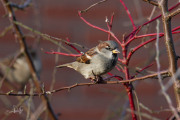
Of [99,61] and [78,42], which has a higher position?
[78,42]

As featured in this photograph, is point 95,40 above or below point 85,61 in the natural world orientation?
above

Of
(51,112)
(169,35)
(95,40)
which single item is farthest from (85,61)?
(95,40)

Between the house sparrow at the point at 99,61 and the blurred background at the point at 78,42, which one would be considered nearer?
the house sparrow at the point at 99,61

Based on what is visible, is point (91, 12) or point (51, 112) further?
point (91, 12)

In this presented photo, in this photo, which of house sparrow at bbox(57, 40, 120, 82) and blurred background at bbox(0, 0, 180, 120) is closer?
house sparrow at bbox(57, 40, 120, 82)

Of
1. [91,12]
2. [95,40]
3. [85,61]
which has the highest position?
[91,12]

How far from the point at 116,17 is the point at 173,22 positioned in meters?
0.37

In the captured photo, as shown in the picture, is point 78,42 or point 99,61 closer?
point 99,61

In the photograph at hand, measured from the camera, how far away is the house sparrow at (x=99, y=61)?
1.15 meters

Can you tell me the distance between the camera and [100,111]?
2.18 m

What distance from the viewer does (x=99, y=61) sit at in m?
1.19

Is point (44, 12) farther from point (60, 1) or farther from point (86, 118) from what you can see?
point (86, 118)

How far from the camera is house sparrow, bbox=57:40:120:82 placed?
1.15 meters

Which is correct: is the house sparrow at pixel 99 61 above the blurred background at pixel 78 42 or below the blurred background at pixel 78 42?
below
